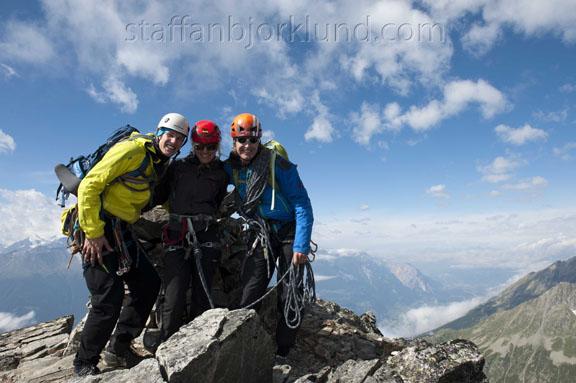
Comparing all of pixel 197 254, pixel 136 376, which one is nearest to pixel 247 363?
pixel 136 376

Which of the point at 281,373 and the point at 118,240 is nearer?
the point at 118,240

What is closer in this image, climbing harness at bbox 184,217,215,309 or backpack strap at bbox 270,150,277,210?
climbing harness at bbox 184,217,215,309

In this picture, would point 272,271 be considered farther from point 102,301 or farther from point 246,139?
point 102,301

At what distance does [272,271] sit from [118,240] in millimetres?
3484

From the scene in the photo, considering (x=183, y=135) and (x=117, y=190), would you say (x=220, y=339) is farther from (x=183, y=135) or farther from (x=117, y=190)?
(x=183, y=135)

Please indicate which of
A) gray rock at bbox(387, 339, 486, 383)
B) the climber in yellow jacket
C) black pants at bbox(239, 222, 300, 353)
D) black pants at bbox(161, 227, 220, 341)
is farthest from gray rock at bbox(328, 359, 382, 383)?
the climber in yellow jacket

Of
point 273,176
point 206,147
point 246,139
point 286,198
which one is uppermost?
point 246,139

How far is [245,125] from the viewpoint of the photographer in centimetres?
822

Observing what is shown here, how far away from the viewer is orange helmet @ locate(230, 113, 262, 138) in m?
8.20

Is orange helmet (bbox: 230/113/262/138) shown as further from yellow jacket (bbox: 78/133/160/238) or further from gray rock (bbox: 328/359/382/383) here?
gray rock (bbox: 328/359/382/383)

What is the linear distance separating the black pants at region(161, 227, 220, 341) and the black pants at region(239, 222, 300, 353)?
88 cm

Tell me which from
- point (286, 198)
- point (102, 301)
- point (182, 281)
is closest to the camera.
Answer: point (102, 301)

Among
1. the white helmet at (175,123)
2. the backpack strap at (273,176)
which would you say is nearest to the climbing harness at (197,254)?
the backpack strap at (273,176)

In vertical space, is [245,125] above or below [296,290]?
above
